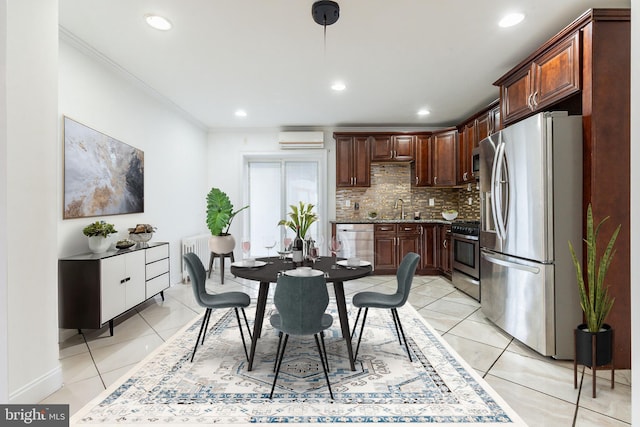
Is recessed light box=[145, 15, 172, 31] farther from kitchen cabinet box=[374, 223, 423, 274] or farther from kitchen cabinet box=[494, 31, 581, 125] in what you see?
kitchen cabinet box=[374, 223, 423, 274]

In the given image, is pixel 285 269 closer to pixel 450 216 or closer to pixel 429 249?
pixel 429 249

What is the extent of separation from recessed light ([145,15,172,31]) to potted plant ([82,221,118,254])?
1.81m

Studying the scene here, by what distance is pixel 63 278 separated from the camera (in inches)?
109

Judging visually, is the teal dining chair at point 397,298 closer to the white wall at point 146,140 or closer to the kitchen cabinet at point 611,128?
the kitchen cabinet at point 611,128

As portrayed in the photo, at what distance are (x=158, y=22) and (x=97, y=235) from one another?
1916mm

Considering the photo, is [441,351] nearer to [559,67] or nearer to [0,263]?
[559,67]

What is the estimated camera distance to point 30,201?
6.47ft

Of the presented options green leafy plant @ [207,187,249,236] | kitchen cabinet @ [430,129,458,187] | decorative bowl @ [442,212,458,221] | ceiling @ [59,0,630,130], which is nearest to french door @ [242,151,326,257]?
green leafy plant @ [207,187,249,236]

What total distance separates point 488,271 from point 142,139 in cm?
427

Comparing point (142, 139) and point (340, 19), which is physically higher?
point (340, 19)

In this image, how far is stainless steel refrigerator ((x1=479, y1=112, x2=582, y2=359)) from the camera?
2484mm

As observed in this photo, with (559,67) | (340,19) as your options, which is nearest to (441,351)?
(559,67)

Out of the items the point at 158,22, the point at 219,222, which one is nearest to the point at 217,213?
the point at 219,222

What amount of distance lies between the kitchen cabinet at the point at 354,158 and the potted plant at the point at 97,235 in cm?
387
